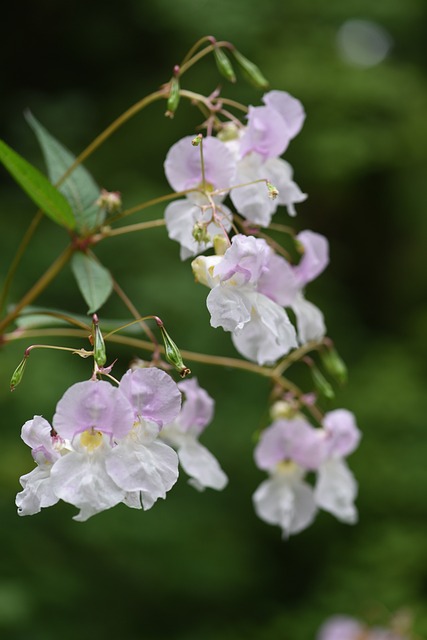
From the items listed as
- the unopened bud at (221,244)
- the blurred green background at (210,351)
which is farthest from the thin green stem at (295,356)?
the blurred green background at (210,351)

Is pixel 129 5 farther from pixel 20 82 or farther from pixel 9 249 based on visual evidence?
pixel 9 249

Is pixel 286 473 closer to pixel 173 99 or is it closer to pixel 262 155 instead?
pixel 262 155

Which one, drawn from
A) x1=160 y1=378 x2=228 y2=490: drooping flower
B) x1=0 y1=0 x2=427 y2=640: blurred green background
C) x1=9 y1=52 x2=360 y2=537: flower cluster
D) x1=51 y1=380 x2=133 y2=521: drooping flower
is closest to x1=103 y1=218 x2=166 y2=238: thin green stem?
x1=9 y1=52 x2=360 y2=537: flower cluster

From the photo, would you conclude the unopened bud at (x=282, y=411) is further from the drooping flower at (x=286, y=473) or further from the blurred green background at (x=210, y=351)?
the blurred green background at (x=210, y=351)

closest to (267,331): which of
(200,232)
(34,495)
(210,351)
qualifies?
(200,232)

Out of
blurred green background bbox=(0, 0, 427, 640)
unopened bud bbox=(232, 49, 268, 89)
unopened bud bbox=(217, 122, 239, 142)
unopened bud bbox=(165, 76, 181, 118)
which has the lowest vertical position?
blurred green background bbox=(0, 0, 427, 640)

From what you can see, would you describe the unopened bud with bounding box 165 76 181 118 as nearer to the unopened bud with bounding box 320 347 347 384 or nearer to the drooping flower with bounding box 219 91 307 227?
the drooping flower with bounding box 219 91 307 227
